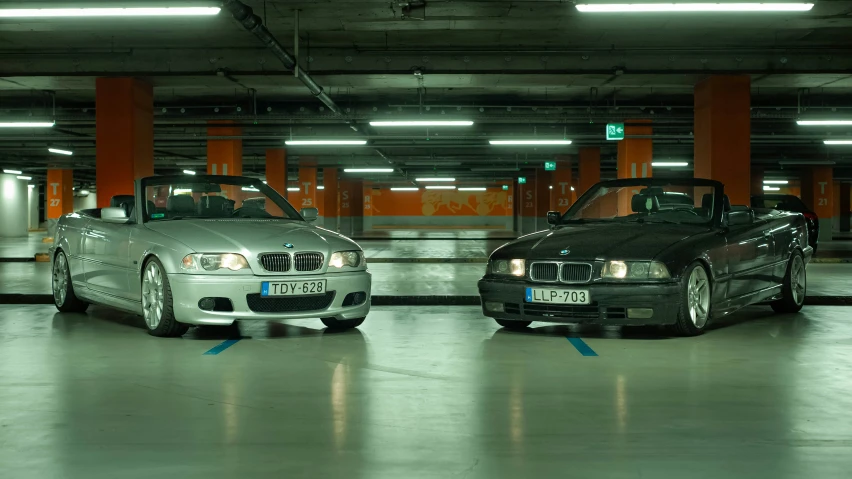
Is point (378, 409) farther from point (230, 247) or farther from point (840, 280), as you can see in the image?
point (840, 280)

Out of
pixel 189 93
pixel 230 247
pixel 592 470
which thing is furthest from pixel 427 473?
pixel 189 93

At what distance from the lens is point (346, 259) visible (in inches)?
285

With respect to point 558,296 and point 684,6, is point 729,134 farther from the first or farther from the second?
point 558,296

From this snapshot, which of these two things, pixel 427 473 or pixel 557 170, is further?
pixel 557 170

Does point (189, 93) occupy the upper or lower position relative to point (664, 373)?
upper

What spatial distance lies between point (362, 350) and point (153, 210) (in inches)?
99.7

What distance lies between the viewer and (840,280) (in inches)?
507

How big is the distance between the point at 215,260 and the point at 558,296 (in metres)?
2.64

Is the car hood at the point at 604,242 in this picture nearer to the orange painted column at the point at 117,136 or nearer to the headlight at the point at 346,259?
the headlight at the point at 346,259

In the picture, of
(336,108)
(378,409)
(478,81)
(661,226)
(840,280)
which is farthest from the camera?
(336,108)

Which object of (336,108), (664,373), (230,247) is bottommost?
(664,373)

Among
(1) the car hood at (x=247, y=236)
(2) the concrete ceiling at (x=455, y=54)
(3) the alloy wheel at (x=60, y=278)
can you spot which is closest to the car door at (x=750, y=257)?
(1) the car hood at (x=247, y=236)

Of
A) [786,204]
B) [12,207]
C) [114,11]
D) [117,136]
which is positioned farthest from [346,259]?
[12,207]

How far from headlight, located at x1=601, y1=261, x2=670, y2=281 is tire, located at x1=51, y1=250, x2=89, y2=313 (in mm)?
5359
